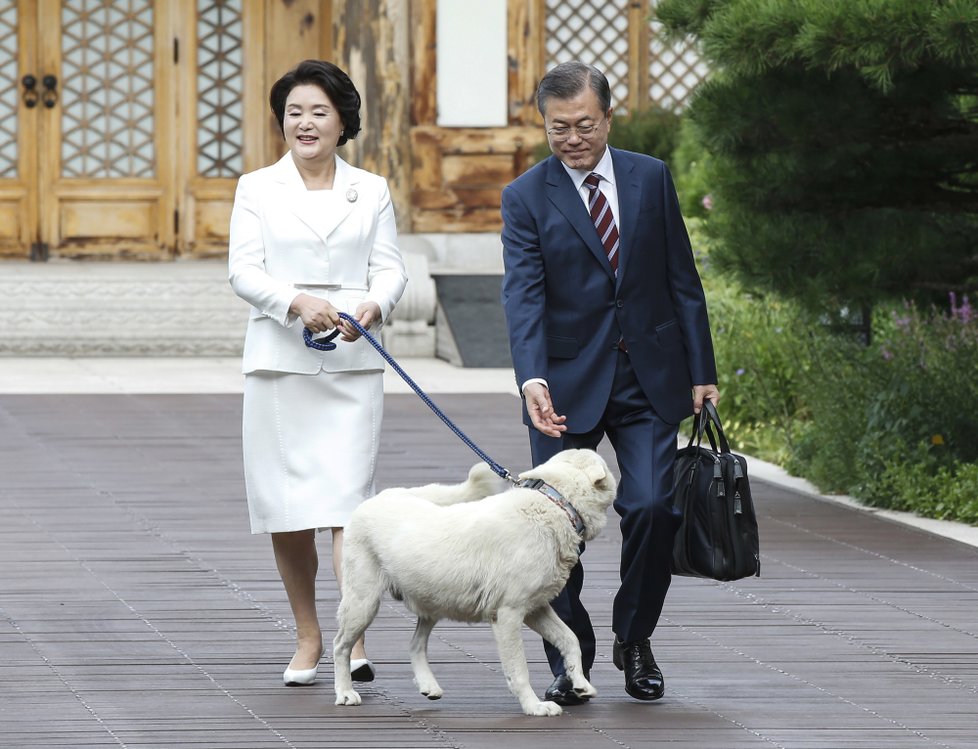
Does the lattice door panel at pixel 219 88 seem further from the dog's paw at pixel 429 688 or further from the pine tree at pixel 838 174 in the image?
the dog's paw at pixel 429 688

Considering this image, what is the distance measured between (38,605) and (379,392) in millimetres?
1842

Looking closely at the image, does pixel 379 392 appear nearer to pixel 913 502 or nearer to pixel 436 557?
pixel 436 557

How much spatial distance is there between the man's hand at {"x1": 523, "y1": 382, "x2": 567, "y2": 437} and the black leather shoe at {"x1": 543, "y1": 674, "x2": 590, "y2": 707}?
70cm

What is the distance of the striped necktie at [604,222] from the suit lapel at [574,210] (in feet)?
0.11

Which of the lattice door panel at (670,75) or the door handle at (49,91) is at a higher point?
the lattice door panel at (670,75)

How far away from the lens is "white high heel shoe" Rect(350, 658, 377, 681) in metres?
5.94

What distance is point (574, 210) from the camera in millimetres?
5684

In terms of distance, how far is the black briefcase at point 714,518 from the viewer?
18.5ft

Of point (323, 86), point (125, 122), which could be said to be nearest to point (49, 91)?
point (125, 122)

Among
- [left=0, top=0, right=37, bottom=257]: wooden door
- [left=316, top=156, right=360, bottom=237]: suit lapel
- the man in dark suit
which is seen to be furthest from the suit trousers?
[left=0, top=0, right=37, bottom=257]: wooden door

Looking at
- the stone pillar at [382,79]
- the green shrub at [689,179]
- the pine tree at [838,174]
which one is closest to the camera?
the pine tree at [838,174]

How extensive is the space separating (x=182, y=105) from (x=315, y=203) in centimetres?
1212

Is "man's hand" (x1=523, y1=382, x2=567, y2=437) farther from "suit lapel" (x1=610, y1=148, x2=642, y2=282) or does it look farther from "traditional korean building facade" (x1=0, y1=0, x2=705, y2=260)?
"traditional korean building facade" (x1=0, y1=0, x2=705, y2=260)

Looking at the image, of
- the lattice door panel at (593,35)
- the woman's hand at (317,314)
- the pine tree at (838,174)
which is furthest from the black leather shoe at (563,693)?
the lattice door panel at (593,35)
